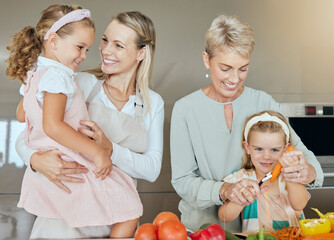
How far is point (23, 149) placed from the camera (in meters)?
1.46

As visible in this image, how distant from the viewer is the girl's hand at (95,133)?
1.42m

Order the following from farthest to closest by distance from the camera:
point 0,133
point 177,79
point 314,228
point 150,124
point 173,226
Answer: point 177,79 → point 0,133 → point 150,124 → point 314,228 → point 173,226

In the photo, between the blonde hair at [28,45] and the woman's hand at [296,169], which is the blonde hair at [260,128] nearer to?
the woman's hand at [296,169]

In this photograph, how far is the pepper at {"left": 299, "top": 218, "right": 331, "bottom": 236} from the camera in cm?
143

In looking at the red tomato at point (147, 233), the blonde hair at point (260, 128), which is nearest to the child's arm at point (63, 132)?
the red tomato at point (147, 233)

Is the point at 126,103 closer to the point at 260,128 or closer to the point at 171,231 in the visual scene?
the point at 260,128

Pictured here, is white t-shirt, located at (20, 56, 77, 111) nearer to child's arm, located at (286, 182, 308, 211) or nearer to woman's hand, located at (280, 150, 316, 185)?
woman's hand, located at (280, 150, 316, 185)

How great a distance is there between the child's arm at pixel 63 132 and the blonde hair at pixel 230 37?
620mm

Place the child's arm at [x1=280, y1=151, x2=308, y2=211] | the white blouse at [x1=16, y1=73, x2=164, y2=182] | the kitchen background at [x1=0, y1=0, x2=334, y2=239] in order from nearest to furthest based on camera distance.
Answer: the white blouse at [x1=16, y1=73, x2=164, y2=182] < the child's arm at [x1=280, y1=151, x2=308, y2=211] < the kitchen background at [x1=0, y1=0, x2=334, y2=239]

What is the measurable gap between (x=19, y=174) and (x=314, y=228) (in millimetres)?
1407

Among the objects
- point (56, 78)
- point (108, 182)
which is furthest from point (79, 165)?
point (56, 78)

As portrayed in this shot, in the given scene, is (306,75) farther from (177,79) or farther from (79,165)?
(79,165)

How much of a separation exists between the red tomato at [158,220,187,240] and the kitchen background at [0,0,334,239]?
3.61 ft

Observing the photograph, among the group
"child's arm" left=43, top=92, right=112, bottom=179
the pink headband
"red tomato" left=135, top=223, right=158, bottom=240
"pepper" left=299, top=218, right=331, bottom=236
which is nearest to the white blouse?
"child's arm" left=43, top=92, right=112, bottom=179
